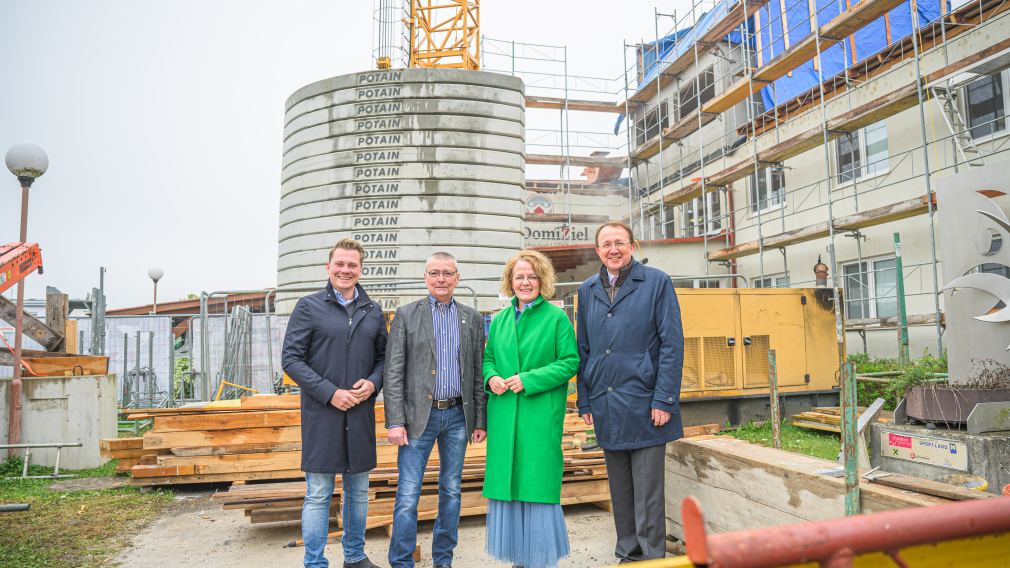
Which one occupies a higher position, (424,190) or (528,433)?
(424,190)

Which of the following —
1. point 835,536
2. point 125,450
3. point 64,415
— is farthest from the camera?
point 64,415

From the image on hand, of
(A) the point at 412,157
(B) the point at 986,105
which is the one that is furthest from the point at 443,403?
(A) the point at 412,157

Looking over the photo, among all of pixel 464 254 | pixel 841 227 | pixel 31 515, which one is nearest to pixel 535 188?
pixel 464 254

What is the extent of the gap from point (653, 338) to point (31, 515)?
229 inches

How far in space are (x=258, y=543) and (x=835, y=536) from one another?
493 centimetres

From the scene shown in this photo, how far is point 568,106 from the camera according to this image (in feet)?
100

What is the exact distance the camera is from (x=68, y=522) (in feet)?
18.4

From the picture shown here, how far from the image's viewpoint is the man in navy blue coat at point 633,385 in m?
3.73

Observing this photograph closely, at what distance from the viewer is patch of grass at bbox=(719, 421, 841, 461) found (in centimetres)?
747

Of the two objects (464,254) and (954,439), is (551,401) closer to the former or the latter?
(954,439)

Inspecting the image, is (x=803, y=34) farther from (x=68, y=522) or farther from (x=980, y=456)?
(x=68, y=522)

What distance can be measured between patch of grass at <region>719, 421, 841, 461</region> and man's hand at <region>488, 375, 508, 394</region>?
476cm

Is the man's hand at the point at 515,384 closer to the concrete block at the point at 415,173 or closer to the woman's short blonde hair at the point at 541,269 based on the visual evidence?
the woman's short blonde hair at the point at 541,269

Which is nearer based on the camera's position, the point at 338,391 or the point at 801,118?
the point at 338,391
